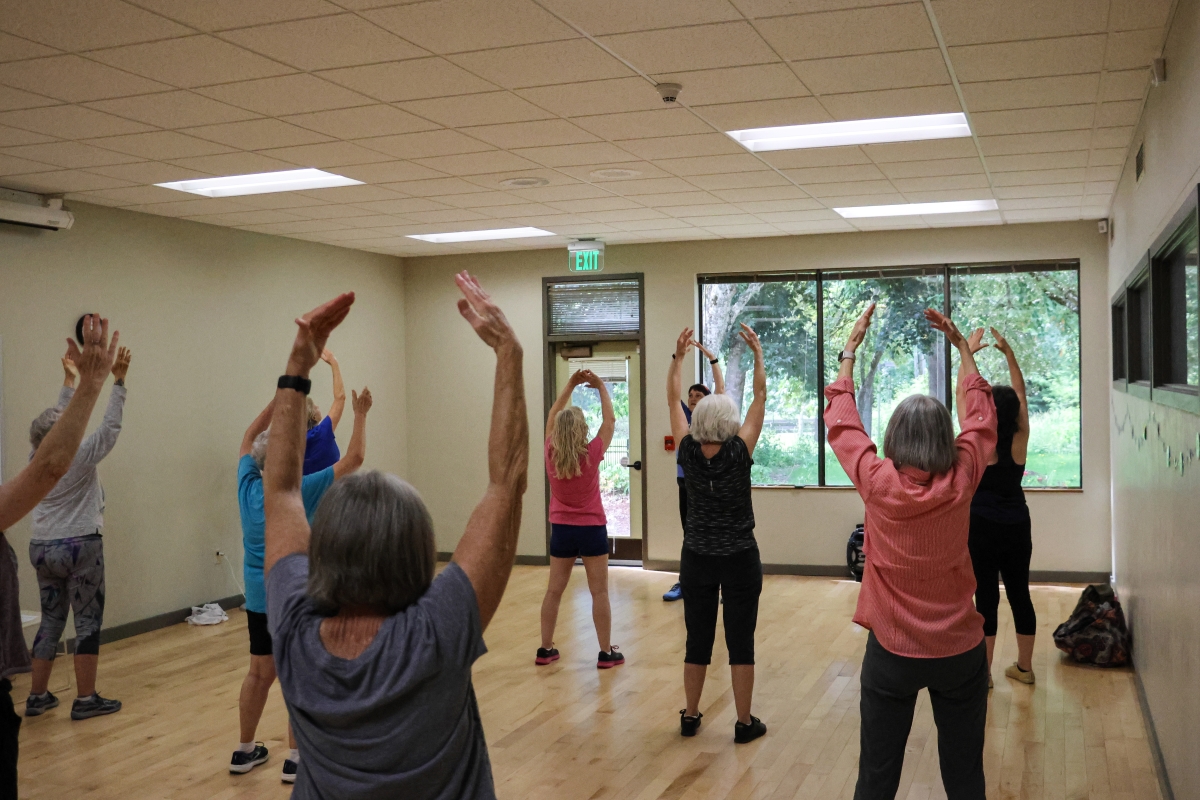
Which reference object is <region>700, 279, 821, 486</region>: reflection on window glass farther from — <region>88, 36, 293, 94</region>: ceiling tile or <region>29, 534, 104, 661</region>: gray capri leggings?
<region>88, 36, 293, 94</region>: ceiling tile

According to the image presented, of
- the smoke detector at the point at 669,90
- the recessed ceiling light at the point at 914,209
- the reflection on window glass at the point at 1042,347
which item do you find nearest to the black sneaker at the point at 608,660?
the smoke detector at the point at 669,90

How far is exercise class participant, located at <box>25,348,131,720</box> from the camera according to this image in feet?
18.1

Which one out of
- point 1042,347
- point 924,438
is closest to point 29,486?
point 924,438

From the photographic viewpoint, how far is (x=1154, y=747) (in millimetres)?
4629

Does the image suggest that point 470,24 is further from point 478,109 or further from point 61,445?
point 61,445

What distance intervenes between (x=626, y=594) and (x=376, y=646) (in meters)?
7.32

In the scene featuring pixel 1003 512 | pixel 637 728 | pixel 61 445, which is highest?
pixel 61 445

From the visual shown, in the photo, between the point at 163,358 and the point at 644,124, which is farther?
the point at 163,358

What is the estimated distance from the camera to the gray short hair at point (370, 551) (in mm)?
1585

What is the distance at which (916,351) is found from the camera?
9352mm

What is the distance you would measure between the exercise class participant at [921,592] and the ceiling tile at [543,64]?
1780mm

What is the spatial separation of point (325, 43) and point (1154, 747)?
439 centimetres

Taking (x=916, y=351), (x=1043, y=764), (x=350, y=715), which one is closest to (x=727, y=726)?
(x=1043, y=764)

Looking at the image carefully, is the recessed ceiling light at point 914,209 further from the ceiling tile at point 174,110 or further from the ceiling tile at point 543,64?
the ceiling tile at point 174,110
